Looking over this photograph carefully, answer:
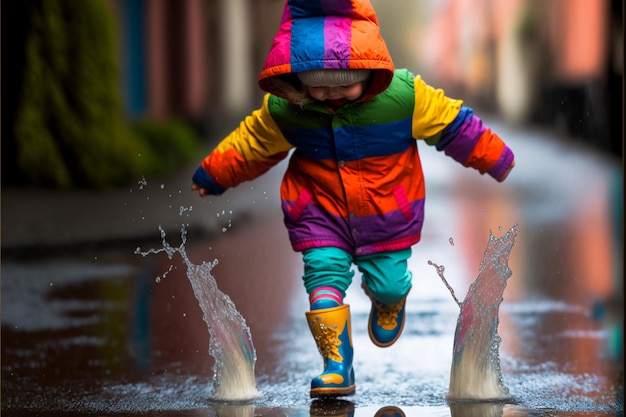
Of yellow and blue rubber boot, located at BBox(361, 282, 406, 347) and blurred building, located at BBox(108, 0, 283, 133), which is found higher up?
blurred building, located at BBox(108, 0, 283, 133)

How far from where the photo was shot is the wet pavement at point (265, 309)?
5164 millimetres

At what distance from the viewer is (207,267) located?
542cm

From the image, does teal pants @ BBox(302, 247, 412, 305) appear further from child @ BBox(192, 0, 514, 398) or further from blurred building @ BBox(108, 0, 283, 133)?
blurred building @ BBox(108, 0, 283, 133)

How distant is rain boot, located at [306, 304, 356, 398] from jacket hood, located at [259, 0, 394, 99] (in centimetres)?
89

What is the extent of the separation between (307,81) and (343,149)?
345 mm

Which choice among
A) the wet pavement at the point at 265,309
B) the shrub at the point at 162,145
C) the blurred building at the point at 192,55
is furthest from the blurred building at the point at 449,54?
the wet pavement at the point at 265,309

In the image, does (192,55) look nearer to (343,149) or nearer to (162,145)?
(162,145)

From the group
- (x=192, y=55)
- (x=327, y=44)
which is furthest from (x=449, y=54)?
(x=327, y=44)

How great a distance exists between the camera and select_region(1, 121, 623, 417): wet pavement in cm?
516

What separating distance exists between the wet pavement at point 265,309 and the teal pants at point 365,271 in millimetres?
434

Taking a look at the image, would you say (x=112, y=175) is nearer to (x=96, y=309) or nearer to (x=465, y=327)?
(x=96, y=309)

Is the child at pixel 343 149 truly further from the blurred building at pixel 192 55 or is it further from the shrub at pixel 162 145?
the blurred building at pixel 192 55

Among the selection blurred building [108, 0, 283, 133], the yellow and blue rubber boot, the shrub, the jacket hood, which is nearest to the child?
the jacket hood

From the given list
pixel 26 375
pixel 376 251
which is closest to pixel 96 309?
pixel 26 375
